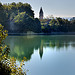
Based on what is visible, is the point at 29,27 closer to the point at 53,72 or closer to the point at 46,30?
the point at 46,30

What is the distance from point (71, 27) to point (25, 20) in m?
35.5

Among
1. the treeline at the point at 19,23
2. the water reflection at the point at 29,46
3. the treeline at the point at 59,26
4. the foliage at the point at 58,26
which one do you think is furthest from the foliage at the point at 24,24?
the water reflection at the point at 29,46

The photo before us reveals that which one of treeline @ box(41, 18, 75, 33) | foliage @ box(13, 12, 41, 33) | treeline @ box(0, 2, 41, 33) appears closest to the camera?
treeline @ box(0, 2, 41, 33)

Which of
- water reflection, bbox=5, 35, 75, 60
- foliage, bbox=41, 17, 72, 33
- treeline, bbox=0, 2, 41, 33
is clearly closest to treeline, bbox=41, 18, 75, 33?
foliage, bbox=41, 17, 72, 33

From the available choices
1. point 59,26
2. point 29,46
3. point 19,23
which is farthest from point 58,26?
point 29,46

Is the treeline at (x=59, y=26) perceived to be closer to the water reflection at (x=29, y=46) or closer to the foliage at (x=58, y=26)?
the foliage at (x=58, y=26)

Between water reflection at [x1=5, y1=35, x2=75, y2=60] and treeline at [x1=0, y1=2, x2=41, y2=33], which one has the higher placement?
treeline at [x1=0, y1=2, x2=41, y2=33]

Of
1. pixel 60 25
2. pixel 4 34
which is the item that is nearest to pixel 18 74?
pixel 4 34

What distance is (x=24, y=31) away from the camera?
66.6m

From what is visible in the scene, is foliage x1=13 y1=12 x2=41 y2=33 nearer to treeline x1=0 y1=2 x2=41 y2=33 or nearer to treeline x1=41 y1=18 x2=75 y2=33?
treeline x1=0 y1=2 x2=41 y2=33

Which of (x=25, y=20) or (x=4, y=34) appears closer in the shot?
(x=4, y=34)

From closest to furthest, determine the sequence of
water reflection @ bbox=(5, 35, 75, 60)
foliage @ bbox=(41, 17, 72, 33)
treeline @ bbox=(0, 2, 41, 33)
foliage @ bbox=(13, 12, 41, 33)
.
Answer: water reflection @ bbox=(5, 35, 75, 60) < treeline @ bbox=(0, 2, 41, 33) < foliage @ bbox=(13, 12, 41, 33) < foliage @ bbox=(41, 17, 72, 33)

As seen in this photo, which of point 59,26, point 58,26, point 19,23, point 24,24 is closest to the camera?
point 24,24

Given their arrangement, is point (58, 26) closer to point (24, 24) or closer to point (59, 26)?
point (59, 26)
